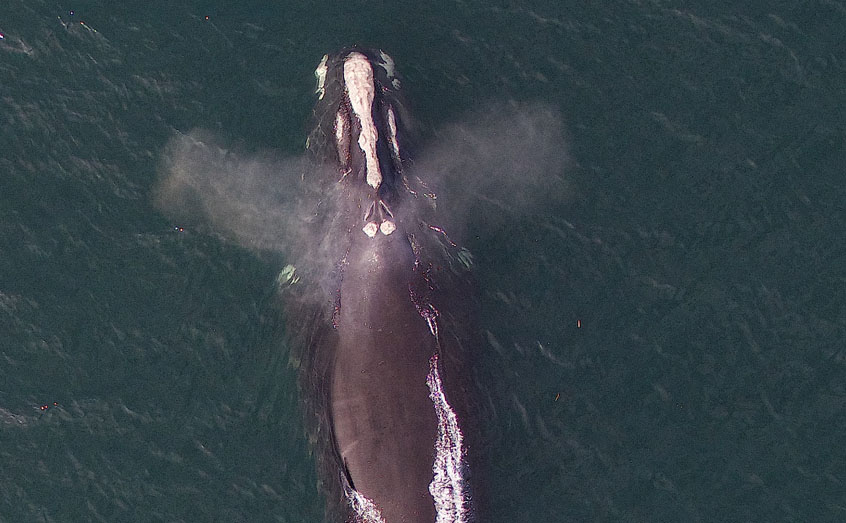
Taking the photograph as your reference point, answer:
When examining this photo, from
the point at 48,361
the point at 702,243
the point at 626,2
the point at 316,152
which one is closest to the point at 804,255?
the point at 702,243

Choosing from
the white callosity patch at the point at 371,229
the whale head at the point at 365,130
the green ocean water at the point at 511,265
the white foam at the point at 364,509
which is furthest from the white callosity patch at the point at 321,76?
the white foam at the point at 364,509

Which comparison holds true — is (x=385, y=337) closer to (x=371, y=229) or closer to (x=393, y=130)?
(x=371, y=229)

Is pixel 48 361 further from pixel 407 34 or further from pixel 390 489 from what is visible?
pixel 407 34

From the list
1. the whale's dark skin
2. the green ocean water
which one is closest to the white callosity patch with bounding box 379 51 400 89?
the green ocean water

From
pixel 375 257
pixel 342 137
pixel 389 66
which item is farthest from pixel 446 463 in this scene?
pixel 389 66

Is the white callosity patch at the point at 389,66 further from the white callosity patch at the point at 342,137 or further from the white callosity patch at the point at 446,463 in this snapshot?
the white callosity patch at the point at 446,463

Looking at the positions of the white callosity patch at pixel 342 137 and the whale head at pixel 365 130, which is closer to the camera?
the whale head at pixel 365 130

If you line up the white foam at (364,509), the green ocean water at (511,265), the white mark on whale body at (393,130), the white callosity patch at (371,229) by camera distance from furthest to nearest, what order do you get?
the white mark on whale body at (393,130)
the white callosity patch at (371,229)
the green ocean water at (511,265)
the white foam at (364,509)
